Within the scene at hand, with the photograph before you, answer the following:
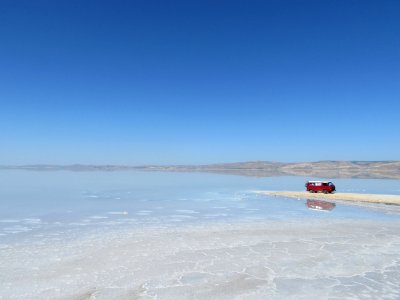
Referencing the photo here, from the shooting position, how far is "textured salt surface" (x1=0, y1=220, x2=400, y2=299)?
895 cm

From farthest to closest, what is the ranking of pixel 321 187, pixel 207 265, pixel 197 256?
pixel 321 187
pixel 197 256
pixel 207 265

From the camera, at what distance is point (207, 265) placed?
11.3 m

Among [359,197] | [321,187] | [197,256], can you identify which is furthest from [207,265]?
[321,187]

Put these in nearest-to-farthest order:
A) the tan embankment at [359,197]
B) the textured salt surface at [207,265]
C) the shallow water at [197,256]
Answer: the textured salt surface at [207,265] → the shallow water at [197,256] → the tan embankment at [359,197]

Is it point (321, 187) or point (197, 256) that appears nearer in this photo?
point (197, 256)

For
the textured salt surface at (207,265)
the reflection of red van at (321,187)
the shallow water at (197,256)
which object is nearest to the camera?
the textured salt surface at (207,265)

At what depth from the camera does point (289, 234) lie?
16500 mm

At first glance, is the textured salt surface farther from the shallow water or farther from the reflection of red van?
the reflection of red van

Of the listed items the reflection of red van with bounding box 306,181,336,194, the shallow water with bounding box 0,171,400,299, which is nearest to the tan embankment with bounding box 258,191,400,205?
the reflection of red van with bounding box 306,181,336,194

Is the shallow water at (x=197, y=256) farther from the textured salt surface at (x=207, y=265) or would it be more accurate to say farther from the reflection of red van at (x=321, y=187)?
the reflection of red van at (x=321, y=187)

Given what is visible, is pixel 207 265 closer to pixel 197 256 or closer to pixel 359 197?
pixel 197 256

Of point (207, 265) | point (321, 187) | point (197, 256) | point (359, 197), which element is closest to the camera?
point (207, 265)

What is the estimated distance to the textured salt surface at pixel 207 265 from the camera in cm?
895

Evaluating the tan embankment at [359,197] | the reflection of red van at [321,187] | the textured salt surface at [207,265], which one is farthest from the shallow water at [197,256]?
the reflection of red van at [321,187]
